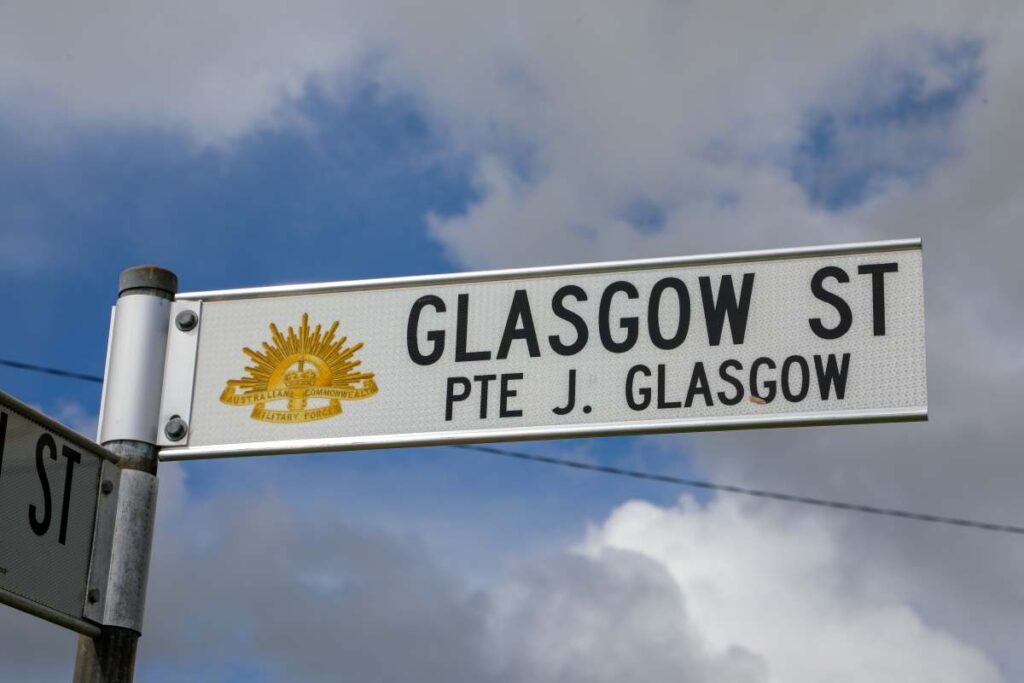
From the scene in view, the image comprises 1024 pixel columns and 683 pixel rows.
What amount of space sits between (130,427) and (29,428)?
1.33 ft

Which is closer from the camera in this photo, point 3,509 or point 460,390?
point 3,509

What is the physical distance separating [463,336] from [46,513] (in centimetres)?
132

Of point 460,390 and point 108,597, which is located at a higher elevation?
point 460,390

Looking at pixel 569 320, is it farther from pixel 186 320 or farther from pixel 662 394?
pixel 186 320

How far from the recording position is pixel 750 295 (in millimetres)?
5004

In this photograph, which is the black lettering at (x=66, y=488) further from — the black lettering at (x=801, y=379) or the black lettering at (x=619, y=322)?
the black lettering at (x=801, y=379)

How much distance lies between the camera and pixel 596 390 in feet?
16.4

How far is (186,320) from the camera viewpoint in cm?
538

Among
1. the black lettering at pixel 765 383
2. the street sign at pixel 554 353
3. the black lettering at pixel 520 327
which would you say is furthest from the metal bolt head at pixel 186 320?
the black lettering at pixel 765 383

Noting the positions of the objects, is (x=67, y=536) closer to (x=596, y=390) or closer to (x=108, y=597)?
(x=108, y=597)

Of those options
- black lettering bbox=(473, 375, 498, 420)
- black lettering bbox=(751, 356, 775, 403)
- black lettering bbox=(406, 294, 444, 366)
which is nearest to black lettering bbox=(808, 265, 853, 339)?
black lettering bbox=(751, 356, 775, 403)

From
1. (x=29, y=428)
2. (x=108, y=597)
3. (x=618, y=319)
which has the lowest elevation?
(x=108, y=597)

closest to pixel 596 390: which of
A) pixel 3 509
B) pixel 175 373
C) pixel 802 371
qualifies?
pixel 802 371

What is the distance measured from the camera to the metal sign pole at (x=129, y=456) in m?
4.92
